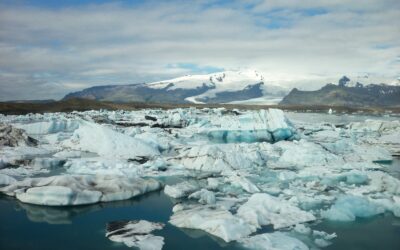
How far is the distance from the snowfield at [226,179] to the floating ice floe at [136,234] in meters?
0.02

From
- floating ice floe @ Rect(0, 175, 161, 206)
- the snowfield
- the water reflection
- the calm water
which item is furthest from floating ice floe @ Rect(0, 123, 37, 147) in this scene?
the water reflection

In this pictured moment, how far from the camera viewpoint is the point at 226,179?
1326 cm

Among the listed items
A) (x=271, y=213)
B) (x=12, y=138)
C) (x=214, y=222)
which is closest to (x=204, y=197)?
(x=271, y=213)

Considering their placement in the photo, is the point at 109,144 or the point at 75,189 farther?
the point at 109,144

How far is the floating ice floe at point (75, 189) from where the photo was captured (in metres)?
10.4

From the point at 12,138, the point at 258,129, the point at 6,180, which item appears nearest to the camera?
the point at 6,180

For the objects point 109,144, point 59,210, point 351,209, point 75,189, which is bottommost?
point 351,209

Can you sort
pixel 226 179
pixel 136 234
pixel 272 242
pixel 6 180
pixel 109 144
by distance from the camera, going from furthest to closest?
pixel 109 144 → pixel 226 179 → pixel 6 180 → pixel 136 234 → pixel 272 242

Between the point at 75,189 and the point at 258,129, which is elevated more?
the point at 258,129

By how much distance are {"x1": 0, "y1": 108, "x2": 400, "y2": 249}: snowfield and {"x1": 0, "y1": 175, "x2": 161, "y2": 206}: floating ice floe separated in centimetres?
2

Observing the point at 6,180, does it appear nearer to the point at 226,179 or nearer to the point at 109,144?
the point at 109,144

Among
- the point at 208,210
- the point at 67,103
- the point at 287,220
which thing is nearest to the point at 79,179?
the point at 208,210

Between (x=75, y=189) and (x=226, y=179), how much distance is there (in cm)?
469

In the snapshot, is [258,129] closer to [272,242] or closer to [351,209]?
[351,209]
